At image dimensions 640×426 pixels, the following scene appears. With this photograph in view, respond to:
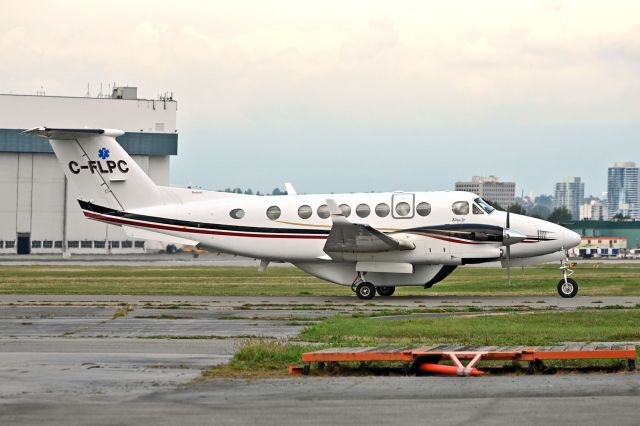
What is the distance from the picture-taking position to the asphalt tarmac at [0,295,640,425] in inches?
498

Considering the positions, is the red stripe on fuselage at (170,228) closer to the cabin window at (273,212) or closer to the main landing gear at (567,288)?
the cabin window at (273,212)

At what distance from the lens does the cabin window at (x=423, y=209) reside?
121ft

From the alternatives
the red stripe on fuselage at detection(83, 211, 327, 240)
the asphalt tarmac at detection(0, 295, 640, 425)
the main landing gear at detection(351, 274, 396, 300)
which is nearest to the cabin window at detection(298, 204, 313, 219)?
the red stripe on fuselage at detection(83, 211, 327, 240)

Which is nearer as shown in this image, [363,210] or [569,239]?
[363,210]

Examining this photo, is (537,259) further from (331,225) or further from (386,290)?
(331,225)

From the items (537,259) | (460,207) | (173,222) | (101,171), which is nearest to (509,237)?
(460,207)

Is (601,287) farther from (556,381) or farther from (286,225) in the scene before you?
(556,381)

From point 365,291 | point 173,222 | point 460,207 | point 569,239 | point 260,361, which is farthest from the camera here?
point 173,222

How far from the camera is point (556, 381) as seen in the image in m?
15.3

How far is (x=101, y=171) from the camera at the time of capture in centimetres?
3856

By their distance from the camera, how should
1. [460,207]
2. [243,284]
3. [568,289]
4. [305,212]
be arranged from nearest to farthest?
1. [568,289]
2. [460,207]
3. [305,212]
4. [243,284]

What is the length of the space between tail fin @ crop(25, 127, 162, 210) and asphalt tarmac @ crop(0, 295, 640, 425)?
50.3 ft

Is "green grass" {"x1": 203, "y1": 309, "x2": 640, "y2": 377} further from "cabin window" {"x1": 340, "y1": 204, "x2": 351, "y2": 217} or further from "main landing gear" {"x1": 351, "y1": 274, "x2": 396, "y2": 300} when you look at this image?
"cabin window" {"x1": 340, "y1": 204, "x2": 351, "y2": 217}

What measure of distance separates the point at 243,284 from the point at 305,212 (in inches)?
394
